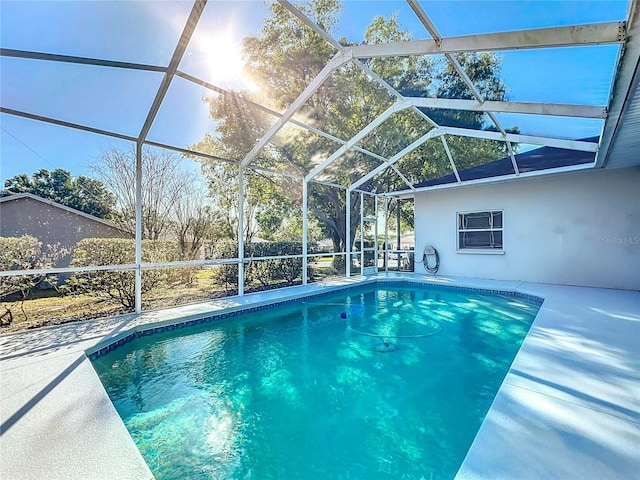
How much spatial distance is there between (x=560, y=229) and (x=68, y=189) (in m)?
11.6

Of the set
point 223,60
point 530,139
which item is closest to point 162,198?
point 223,60

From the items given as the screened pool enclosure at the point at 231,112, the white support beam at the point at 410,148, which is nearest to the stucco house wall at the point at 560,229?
the screened pool enclosure at the point at 231,112

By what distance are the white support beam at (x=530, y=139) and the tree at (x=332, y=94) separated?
339 millimetres

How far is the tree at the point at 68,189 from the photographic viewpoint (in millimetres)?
5461

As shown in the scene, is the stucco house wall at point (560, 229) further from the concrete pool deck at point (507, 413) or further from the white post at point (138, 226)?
the white post at point (138, 226)

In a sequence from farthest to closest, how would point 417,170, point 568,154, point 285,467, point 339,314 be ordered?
point 417,170
point 568,154
point 339,314
point 285,467

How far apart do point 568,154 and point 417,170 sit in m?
5.27

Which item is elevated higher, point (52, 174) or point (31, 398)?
point (52, 174)

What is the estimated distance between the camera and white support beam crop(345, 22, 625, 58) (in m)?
2.88

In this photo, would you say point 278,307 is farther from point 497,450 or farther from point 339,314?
point 497,450

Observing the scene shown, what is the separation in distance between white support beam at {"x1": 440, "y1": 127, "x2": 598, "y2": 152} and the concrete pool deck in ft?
11.7

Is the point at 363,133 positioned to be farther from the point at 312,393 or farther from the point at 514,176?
the point at 312,393

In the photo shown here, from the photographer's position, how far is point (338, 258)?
12711mm

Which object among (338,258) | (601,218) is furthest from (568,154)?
(338,258)
